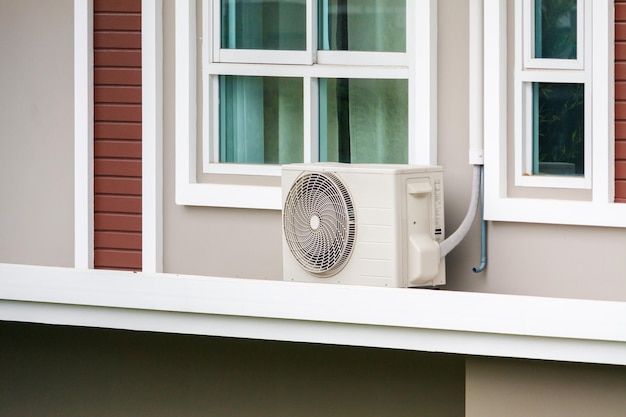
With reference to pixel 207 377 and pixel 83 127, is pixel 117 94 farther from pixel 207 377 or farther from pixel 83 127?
pixel 207 377

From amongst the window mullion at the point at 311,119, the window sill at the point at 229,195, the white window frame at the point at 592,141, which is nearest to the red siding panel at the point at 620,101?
the white window frame at the point at 592,141

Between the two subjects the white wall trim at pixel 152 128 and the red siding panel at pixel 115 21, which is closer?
the white wall trim at pixel 152 128

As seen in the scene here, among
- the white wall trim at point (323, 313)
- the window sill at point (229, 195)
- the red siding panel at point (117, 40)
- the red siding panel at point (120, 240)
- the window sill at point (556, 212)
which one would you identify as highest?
the red siding panel at point (117, 40)

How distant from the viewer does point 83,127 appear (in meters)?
5.61

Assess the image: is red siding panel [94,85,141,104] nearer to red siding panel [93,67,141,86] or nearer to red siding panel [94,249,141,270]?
red siding panel [93,67,141,86]

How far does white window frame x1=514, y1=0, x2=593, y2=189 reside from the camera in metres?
4.56

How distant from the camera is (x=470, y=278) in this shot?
4.80 metres

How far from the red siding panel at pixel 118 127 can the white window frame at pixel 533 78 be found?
215 cm

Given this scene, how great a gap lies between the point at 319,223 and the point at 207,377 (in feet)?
4.81

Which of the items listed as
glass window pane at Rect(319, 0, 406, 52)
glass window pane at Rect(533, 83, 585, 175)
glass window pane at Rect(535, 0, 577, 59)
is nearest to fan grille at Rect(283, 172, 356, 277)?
glass window pane at Rect(319, 0, 406, 52)

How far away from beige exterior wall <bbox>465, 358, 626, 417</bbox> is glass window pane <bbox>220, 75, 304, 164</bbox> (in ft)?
4.97

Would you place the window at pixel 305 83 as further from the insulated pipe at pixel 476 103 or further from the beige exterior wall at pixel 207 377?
→ the beige exterior wall at pixel 207 377

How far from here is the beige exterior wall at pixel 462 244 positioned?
4543 millimetres

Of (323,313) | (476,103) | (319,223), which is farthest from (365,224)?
(476,103)
